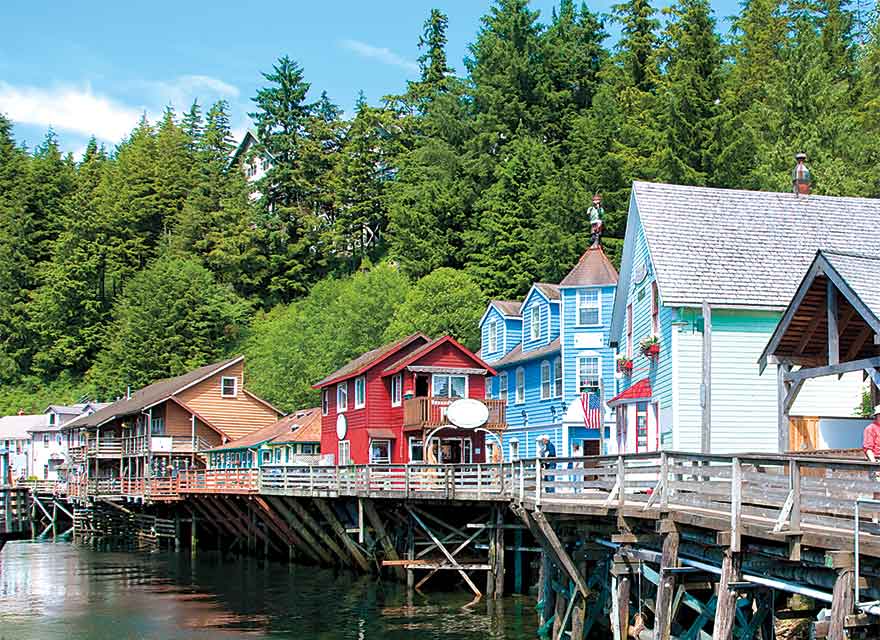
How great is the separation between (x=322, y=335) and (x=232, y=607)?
1399 inches

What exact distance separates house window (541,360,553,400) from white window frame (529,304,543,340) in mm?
1453

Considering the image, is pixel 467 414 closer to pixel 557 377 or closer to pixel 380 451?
pixel 557 377

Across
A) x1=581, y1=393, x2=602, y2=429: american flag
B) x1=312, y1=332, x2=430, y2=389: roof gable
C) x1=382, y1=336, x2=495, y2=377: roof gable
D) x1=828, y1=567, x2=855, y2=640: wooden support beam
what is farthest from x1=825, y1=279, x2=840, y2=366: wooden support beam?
x1=312, y1=332, x2=430, y2=389: roof gable

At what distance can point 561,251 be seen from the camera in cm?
6138

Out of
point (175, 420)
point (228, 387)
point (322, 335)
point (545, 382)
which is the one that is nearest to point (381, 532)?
point (545, 382)

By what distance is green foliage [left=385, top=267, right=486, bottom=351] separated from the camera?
59000 mm

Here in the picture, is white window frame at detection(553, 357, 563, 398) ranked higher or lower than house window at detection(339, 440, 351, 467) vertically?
higher

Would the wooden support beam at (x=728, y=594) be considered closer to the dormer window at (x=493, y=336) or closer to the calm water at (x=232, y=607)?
the calm water at (x=232, y=607)

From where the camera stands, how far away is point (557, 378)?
147ft

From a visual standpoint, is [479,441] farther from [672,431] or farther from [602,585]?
[602,585]

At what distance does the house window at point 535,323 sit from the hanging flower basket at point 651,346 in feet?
51.4

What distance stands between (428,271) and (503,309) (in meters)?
21.5

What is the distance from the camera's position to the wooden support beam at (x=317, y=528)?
39.3 metres

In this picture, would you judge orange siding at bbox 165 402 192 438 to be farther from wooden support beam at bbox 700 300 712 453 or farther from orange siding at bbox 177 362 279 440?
wooden support beam at bbox 700 300 712 453
